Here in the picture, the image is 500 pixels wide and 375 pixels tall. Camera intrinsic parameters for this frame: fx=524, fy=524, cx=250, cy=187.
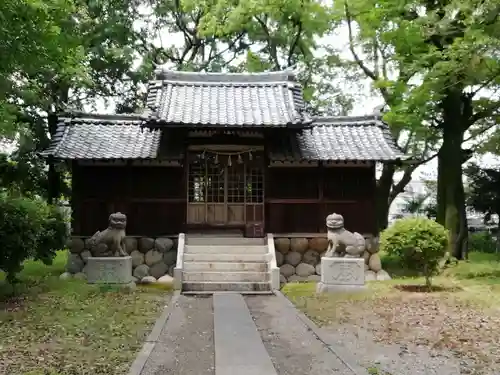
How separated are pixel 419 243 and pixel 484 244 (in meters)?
16.7

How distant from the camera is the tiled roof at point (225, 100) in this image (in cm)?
1596

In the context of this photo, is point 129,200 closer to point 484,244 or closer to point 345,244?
point 345,244

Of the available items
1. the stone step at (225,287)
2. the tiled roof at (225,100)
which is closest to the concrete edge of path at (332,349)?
the stone step at (225,287)

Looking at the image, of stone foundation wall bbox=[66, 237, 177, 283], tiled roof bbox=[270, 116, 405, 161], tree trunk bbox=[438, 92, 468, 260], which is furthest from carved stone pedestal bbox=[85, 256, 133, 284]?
tree trunk bbox=[438, 92, 468, 260]

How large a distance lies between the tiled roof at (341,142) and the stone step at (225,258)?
3.23m

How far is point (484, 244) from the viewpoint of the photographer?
27656mm

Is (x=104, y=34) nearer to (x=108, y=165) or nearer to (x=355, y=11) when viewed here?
(x=108, y=165)

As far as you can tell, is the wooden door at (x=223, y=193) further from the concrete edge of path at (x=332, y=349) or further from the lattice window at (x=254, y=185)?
the concrete edge of path at (x=332, y=349)

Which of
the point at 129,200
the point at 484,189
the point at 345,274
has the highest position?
the point at 484,189

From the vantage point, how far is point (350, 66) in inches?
886

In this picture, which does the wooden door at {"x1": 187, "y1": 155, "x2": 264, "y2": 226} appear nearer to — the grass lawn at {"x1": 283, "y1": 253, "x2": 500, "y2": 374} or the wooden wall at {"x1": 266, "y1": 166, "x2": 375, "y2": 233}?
the wooden wall at {"x1": 266, "y1": 166, "x2": 375, "y2": 233}

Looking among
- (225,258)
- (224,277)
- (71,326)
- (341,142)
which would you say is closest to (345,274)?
(224,277)

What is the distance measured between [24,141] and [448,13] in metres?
15.4

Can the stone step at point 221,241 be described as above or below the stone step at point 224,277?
above
